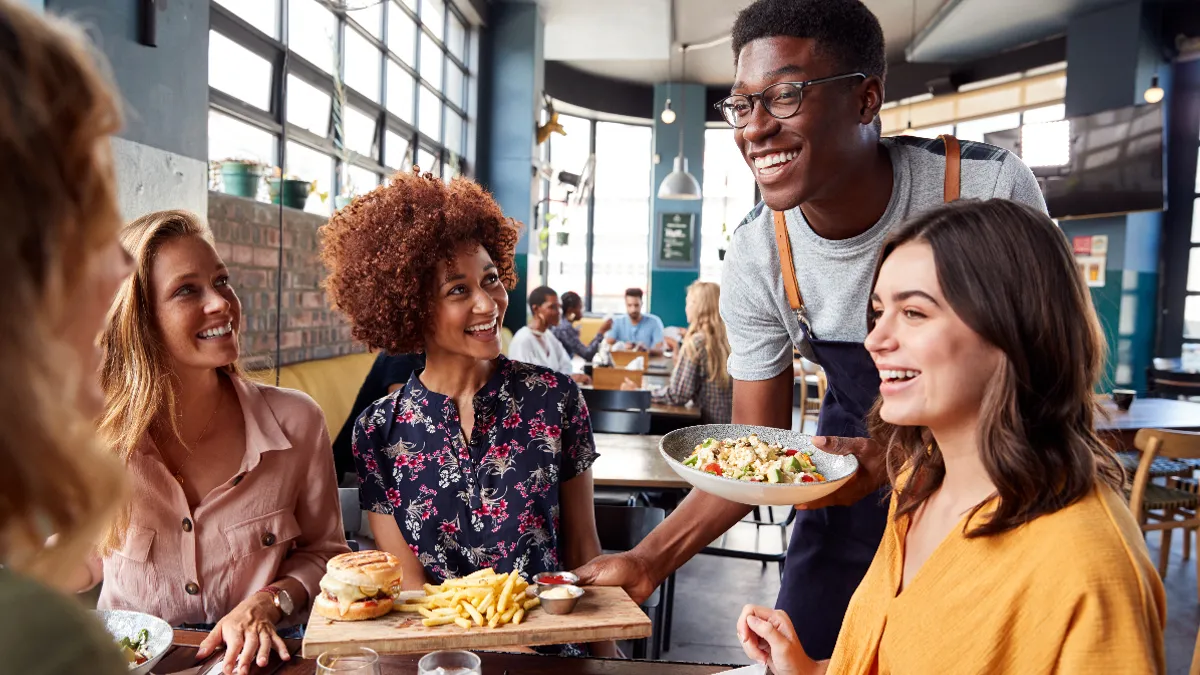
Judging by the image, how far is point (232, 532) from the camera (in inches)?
72.5

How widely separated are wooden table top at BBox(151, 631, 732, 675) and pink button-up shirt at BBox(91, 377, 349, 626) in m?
0.43

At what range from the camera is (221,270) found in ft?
6.55

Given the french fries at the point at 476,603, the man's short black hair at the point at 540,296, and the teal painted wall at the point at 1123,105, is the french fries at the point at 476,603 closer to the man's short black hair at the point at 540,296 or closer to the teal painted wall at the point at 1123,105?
the man's short black hair at the point at 540,296

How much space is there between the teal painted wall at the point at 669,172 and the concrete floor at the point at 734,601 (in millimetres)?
7763

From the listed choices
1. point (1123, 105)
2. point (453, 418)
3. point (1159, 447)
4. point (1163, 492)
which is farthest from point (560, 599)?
point (1123, 105)

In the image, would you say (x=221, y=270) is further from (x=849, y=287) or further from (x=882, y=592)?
(x=882, y=592)

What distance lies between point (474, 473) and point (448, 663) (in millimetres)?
966

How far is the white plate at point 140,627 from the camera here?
51.0 inches

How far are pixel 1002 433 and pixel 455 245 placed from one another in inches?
55.5

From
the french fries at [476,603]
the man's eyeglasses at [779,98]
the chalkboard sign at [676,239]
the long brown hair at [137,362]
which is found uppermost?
the chalkboard sign at [676,239]

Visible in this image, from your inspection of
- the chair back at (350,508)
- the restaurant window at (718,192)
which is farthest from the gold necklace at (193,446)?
the restaurant window at (718,192)

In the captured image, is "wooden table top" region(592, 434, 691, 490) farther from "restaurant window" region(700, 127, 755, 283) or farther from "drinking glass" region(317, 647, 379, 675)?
"restaurant window" region(700, 127, 755, 283)

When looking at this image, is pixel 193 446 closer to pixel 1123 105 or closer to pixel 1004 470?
pixel 1004 470

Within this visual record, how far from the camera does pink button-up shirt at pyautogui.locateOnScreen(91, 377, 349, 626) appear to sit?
179cm
